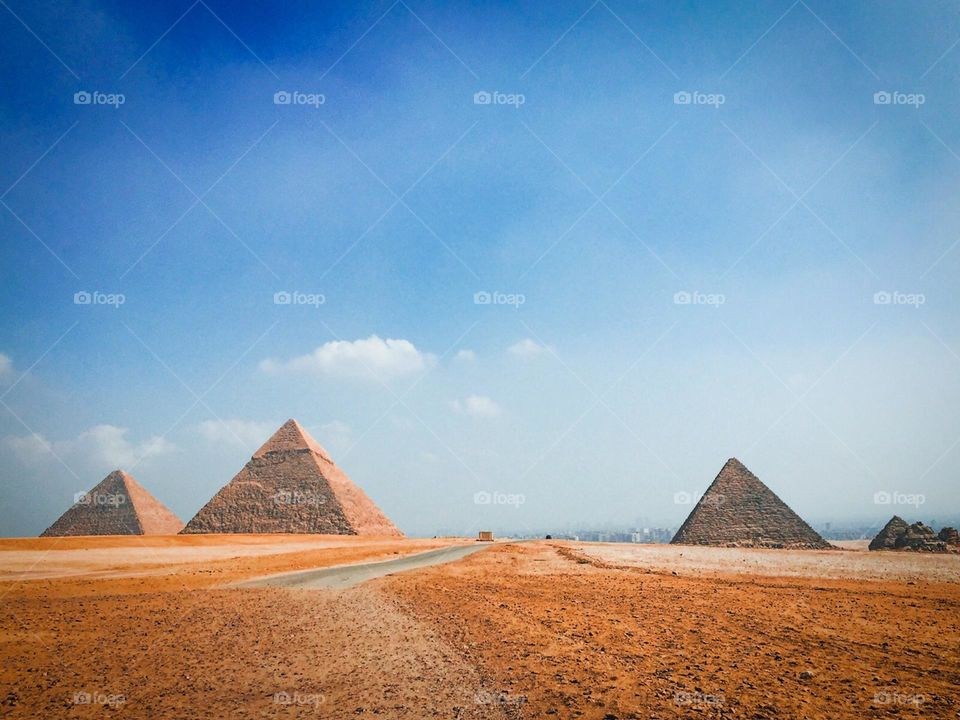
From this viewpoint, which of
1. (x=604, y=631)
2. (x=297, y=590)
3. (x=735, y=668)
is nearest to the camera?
(x=735, y=668)

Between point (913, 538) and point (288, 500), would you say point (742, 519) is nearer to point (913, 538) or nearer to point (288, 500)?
point (913, 538)

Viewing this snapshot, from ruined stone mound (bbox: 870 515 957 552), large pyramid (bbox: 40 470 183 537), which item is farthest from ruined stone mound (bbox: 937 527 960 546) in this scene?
large pyramid (bbox: 40 470 183 537)

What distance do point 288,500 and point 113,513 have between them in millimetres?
23679

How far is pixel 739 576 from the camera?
1797cm

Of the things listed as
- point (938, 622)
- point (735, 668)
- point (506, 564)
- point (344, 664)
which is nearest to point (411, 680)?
point (344, 664)

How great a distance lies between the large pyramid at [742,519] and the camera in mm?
42750

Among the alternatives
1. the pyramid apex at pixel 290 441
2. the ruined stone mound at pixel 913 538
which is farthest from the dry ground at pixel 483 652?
the pyramid apex at pixel 290 441

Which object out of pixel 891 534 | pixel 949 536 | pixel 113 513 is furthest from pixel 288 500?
pixel 949 536

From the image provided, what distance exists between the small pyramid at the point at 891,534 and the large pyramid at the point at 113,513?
3324 inches

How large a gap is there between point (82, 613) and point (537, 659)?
36.5 feet

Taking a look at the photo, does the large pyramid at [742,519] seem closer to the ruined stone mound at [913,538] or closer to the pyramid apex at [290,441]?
the ruined stone mound at [913,538]

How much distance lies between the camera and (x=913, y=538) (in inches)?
1516

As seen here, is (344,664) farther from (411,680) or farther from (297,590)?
(297,590)

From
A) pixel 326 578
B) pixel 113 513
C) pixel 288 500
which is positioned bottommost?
pixel 113 513
